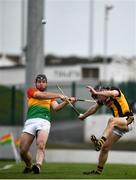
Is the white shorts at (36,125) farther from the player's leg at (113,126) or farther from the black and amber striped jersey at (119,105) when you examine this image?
the black and amber striped jersey at (119,105)

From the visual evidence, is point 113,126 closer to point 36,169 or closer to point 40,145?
point 40,145

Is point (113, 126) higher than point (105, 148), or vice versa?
point (113, 126)

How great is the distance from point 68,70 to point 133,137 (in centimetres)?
2662

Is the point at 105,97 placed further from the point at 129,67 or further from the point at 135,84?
the point at 129,67

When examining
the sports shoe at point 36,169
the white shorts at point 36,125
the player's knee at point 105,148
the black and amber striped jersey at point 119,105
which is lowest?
the sports shoe at point 36,169

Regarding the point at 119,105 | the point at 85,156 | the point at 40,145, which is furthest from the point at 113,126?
the point at 85,156

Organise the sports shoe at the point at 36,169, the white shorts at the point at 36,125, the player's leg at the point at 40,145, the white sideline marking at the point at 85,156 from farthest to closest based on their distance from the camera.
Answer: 1. the white sideline marking at the point at 85,156
2. the white shorts at the point at 36,125
3. the player's leg at the point at 40,145
4. the sports shoe at the point at 36,169

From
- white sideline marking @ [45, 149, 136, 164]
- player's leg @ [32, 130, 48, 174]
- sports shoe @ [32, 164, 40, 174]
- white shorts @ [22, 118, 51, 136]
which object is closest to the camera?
sports shoe @ [32, 164, 40, 174]

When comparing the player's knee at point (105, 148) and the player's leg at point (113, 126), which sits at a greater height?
the player's leg at point (113, 126)

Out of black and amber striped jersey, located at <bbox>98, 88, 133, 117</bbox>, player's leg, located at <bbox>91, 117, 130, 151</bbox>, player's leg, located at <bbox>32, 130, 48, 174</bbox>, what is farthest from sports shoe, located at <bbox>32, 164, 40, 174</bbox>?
black and amber striped jersey, located at <bbox>98, 88, 133, 117</bbox>

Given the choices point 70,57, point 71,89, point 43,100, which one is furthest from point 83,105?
point 70,57

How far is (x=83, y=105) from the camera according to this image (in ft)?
126

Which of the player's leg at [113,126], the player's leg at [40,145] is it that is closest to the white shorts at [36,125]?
the player's leg at [40,145]

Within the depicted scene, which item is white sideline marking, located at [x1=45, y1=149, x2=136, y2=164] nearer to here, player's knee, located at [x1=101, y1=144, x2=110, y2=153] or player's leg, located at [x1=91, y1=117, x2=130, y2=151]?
player's knee, located at [x1=101, y1=144, x2=110, y2=153]
